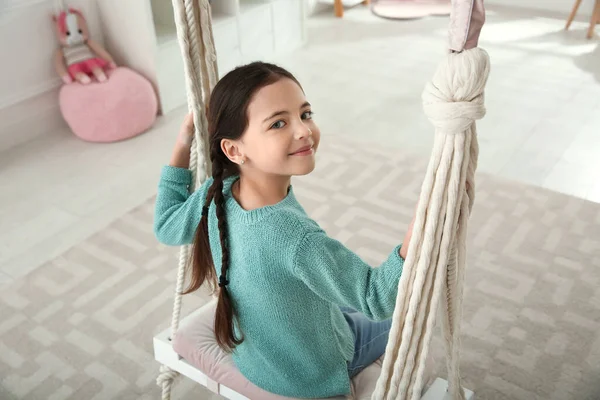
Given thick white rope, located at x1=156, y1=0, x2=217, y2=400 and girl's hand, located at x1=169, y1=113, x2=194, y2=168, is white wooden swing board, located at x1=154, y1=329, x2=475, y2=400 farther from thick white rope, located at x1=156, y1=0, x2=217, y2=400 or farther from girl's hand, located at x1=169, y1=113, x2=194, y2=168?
girl's hand, located at x1=169, y1=113, x2=194, y2=168

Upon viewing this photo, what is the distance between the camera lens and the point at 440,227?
3.10 ft

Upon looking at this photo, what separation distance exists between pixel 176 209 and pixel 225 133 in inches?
10.8

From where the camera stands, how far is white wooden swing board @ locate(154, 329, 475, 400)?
139 centimetres

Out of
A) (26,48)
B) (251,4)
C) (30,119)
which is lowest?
(30,119)

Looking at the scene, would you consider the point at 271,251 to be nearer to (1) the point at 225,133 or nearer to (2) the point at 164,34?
(1) the point at 225,133

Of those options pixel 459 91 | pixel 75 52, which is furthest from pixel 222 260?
pixel 75 52

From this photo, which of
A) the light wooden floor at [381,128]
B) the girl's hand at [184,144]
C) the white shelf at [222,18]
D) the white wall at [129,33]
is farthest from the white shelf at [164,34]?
the girl's hand at [184,144]

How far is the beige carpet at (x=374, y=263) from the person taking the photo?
1871 mm

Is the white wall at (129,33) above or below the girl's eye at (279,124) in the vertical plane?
below

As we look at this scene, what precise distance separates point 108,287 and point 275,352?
1088 mm

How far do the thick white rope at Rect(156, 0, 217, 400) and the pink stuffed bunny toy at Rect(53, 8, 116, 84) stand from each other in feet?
6.28

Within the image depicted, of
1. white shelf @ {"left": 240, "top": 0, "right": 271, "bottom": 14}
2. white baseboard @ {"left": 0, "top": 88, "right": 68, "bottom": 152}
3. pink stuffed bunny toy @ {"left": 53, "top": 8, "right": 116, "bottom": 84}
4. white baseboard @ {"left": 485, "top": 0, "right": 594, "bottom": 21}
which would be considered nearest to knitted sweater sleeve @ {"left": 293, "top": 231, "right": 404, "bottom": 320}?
pink stuffed bunny toy @ {"left": 53, "top": 8, "right": 116, "bottom": 84}

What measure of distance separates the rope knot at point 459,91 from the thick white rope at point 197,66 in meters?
0.61

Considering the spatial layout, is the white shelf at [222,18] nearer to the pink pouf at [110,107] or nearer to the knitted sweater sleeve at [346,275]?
the pink pouf at [110,107]
